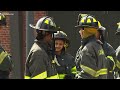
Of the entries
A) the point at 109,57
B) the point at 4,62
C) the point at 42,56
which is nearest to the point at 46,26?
the point at 42,56

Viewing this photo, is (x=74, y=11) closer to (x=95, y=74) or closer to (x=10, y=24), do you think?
(x=10, y=24)

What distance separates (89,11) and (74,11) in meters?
0.42

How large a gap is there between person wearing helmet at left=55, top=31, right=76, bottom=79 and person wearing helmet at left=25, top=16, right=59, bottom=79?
0.91m

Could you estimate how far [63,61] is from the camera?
6348mm

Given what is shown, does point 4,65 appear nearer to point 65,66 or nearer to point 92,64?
point 65,66

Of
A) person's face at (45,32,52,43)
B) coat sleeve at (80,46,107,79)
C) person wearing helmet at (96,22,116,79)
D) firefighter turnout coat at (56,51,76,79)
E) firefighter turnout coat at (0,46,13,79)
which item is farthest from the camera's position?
person wearing helmet at (96,22,116,79)

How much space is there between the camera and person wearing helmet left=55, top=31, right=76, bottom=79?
615cm

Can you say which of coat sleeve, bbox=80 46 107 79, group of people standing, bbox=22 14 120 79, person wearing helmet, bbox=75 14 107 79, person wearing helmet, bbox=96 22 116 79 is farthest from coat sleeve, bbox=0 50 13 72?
person wearing helmet, bbox=96 22 116 79

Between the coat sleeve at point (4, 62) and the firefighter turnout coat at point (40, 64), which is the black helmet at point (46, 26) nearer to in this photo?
the firefighter turnout coat at point (40, 64)

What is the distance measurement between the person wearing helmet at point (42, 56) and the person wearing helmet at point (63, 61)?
2.99 feet

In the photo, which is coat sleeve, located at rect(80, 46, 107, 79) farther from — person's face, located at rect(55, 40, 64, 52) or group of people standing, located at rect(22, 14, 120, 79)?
person's face, located at rect(55, 40, 64, 52)

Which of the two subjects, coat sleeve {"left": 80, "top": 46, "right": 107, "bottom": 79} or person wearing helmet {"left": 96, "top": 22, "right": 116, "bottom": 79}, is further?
person wearing helmet {"left": 96, "top": 22, "right": 116, "bottom": 79}

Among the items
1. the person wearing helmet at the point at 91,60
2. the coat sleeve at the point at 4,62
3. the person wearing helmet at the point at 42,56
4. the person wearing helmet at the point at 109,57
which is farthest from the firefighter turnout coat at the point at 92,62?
the coat sleeve at the point at 4,62
